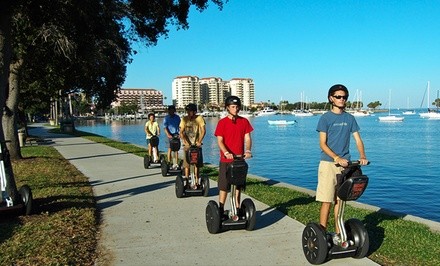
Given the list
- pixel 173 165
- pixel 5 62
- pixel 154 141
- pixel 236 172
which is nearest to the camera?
pixel 236 172

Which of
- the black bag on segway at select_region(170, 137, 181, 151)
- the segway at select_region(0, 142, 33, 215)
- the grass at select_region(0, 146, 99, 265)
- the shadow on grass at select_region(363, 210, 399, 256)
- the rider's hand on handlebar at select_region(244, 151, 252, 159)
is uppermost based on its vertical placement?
the rider's hand on handlebar at select_region(244, 151, 252, 159)

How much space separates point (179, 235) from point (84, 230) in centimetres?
138

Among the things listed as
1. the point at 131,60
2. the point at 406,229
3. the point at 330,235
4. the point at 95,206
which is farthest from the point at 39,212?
the point at 131,60

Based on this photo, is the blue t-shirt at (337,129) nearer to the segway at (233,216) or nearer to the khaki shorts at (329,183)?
the khaki shorts at (329,183)

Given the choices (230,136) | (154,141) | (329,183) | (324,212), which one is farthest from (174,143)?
(329,183)

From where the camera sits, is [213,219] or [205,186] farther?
[205,186]

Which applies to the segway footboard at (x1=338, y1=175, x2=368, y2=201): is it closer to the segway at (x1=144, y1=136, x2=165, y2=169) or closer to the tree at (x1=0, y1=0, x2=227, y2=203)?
the tree at (x1=0, y1=0, x2=227, y2=203)

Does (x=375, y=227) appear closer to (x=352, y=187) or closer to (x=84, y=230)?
(x=352, y=187)

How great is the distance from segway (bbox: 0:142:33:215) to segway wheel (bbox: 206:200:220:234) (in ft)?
9.89

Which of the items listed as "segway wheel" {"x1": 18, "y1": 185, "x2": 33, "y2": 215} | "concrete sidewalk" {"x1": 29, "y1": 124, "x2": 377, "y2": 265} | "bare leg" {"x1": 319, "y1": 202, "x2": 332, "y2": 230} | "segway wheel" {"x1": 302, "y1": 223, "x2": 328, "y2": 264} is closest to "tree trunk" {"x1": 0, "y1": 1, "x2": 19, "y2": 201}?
"segway wheel" {"x1": 18, "y1": 185, "x2": 33, "y2": 215}

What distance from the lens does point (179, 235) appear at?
5855mm

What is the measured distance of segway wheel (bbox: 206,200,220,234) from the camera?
572 cm

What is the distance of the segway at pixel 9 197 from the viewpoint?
650 cm

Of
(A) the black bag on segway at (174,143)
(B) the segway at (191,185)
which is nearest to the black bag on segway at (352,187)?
(B) the segway at (191,185)
